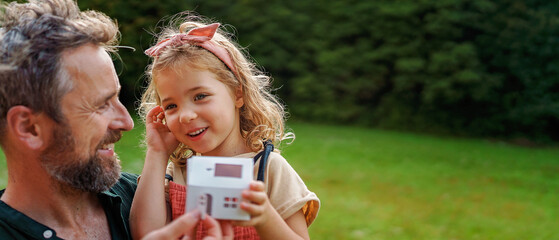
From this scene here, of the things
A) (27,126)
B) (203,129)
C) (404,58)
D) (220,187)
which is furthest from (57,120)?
(404,58)

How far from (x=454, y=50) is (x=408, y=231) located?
26.2 feet

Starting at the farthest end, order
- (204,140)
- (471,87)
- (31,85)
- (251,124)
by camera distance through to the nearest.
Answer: (471,87)
(251,124)
(204,140)
(31,85)

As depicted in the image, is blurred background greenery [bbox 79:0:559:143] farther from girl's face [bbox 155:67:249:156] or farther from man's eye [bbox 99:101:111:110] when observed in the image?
man's eye [bbox 99:101:111:110]

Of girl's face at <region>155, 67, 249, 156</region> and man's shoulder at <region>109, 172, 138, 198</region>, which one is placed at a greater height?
girl's face at <region>155, 67, 249, 156</region>

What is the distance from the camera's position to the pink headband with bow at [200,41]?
2.37 m

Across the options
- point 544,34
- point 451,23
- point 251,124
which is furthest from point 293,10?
point 251,124

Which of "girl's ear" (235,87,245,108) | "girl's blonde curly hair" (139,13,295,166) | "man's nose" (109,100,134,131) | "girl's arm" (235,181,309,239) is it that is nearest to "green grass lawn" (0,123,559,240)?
"girl's blonde curly hair" (139,13,295,166)

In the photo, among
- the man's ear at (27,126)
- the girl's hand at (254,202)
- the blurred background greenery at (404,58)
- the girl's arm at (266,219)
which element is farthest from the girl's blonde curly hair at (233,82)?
the blurred background greenery at (404,58)

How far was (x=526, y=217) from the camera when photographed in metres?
6.93

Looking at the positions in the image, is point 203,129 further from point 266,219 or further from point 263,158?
point 266,219

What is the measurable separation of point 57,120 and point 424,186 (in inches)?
275

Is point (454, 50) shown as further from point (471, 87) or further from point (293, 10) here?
point (293, 10)

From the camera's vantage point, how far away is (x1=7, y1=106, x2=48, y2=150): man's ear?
1864 millimetres

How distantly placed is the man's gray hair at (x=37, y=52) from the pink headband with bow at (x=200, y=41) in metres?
0.43
